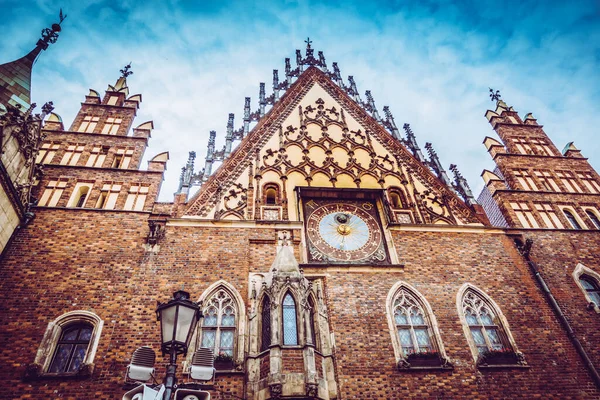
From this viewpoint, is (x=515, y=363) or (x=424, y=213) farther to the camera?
(x=424, y=213)

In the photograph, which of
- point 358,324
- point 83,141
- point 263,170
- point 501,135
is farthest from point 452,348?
point 83,141

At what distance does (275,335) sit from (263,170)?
5.87 m

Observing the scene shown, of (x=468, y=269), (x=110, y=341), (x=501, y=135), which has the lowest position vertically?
(x=110, y=341)

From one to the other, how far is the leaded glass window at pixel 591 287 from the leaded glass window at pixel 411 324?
16.4ft

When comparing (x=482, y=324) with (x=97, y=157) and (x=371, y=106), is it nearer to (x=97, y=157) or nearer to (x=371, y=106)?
(x=371, y=106)

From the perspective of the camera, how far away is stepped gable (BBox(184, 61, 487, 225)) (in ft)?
38.6

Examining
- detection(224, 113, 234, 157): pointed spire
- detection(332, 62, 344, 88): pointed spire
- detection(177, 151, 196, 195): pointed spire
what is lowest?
detection(177, 151, 196, 195): pointed spire

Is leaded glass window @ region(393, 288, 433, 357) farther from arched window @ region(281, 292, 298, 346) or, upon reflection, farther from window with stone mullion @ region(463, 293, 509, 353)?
arched window @ region(281, 292, 298, 346)

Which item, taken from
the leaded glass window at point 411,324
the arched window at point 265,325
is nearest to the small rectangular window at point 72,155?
the arched window at point 265,325

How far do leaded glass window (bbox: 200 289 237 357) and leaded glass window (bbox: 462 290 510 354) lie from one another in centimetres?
575

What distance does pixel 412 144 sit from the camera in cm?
1510

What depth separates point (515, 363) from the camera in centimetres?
937

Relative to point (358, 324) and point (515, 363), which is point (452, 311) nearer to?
point (515, 363)

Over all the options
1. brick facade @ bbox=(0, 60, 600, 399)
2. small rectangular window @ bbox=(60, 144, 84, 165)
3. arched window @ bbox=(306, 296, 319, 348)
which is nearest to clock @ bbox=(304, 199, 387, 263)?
brick facade @ bbox=(0, 60, 600, 399)
